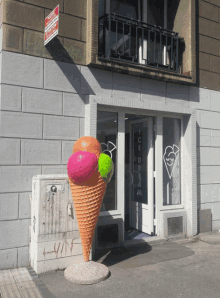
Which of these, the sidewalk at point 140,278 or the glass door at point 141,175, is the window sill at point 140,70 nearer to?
the glass door at point 141,175

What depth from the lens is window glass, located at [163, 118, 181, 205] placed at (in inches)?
241

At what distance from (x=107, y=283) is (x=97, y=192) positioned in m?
1.20

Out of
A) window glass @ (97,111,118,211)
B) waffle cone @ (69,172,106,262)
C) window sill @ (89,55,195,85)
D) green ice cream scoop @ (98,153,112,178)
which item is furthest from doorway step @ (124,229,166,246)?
window sill @ (89,55,195,85)

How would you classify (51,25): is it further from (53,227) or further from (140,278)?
(140,278)

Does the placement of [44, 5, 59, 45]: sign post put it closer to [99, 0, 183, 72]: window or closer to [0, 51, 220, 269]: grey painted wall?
[0, 51, 220, 269]: grey painted wall

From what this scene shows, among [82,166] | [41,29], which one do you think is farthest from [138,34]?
[82,166]

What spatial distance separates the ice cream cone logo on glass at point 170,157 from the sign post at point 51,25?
3.32 metres

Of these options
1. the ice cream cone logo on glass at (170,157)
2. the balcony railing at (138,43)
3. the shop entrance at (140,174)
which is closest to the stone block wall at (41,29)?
the balcony railing at (138,43)

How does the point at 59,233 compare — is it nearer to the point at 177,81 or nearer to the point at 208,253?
the point at 208,253

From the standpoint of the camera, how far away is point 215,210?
655cm

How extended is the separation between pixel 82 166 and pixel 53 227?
3.49 ft

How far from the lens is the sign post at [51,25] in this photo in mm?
4047

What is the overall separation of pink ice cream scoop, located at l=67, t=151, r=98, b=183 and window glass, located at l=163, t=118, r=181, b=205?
2.80 m

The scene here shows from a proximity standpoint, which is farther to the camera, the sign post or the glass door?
the glass door
